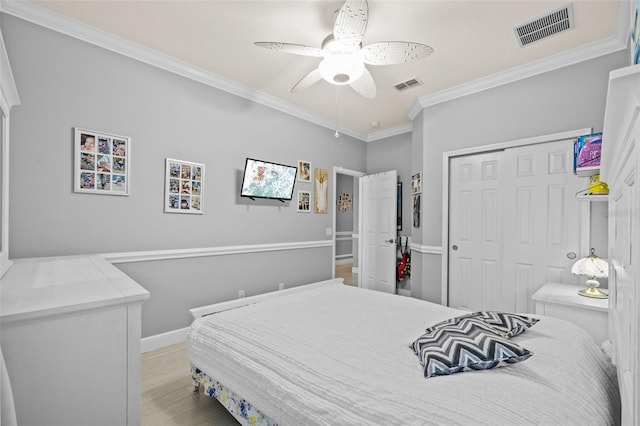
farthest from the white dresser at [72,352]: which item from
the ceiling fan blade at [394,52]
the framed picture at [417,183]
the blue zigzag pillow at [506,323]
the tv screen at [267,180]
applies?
the framed picture at [417,183]

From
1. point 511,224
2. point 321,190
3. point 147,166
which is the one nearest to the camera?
point 147,166

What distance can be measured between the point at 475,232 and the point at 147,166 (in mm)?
3509

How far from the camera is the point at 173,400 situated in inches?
77.4

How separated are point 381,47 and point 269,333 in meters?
1.93

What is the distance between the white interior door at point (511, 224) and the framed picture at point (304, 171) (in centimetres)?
189

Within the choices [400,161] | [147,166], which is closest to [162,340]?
[147,166]

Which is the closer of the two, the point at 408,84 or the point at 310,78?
the point at 310,78

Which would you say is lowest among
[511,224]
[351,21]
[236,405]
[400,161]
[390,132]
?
[236,405]

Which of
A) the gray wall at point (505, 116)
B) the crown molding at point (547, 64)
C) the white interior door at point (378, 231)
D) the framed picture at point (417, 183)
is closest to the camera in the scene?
the crown molding at point (547, 64)

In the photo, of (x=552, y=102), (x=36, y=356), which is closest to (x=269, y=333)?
(x=36, y=356)

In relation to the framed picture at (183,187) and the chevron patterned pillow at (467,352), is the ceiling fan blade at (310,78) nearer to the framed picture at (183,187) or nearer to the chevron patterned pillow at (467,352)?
the framed picture at (183,187)

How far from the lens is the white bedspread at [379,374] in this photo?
0.96 metres

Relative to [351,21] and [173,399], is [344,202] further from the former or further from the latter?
[173,399]

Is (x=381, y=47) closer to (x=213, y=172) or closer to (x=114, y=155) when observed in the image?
(x=213, y=172)
